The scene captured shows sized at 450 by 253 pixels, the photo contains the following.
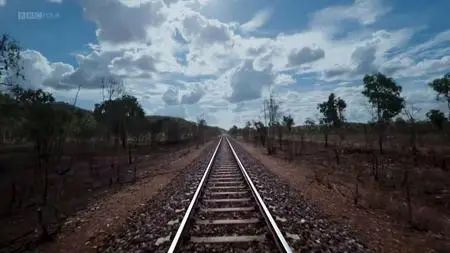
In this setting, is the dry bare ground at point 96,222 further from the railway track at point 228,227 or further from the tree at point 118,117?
the tree at point 118,117

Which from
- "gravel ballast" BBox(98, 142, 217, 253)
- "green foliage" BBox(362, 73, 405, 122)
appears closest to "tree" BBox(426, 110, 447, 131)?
"green foliage" BBox(362, 73, 405, 122)

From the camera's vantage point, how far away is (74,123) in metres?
26.0

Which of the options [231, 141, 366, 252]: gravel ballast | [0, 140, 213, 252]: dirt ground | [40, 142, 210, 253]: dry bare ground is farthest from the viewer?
[0, 140, 213, 252]: dirt ground

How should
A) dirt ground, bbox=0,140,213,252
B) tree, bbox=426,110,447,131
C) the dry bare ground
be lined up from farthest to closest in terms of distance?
Answer: tree, bbox=426,110,447,131
dirt ground, bbox=0,140,213,252
the dry bare ground

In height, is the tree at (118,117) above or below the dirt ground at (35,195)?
above

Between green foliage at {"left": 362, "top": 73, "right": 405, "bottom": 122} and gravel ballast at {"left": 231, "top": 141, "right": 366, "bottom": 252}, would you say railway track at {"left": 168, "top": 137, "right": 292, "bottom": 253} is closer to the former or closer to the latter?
gravel ballast at {"left": 231, "top": 141, "right": 366, "bottom": 252}

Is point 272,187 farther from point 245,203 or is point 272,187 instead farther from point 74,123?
point 74,123

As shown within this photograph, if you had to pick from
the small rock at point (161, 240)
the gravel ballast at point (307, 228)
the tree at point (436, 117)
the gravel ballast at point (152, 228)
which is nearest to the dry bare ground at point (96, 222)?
the gravel ballast at point (152, 228)

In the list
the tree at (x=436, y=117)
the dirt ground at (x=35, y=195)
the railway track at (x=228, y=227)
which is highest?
the tree at (x=436, y=117)

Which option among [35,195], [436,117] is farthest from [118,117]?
[436,117]

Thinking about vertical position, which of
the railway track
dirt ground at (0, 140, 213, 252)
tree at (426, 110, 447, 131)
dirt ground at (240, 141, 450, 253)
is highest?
tree at (426, 110, 447, 131)

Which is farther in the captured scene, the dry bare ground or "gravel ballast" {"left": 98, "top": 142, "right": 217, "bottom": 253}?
the dry bare ground

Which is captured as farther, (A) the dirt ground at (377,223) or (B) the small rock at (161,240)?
(A) the dirt ground at (377,223)

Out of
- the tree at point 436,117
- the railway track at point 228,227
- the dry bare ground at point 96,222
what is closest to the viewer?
the railway track at point 228,227
